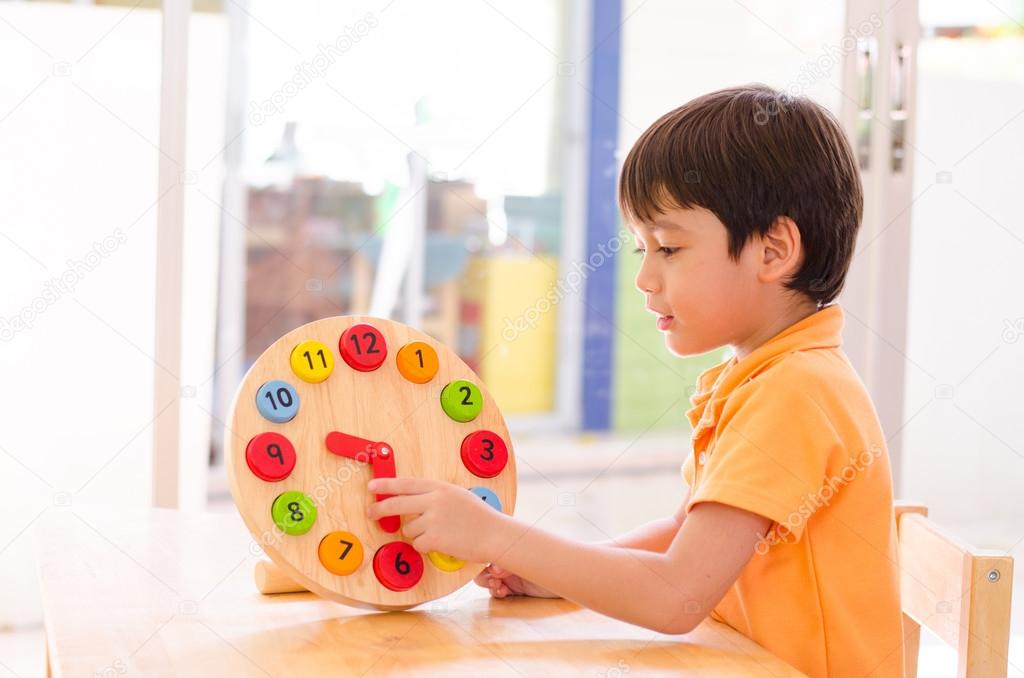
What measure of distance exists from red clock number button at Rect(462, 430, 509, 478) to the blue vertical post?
318 cm

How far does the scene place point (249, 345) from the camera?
4004 mm

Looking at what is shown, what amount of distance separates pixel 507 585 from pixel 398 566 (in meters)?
0.13

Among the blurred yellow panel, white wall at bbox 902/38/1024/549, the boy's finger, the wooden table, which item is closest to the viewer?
the wooden table

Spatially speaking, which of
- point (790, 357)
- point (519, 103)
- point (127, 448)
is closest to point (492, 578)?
point (790, 357)

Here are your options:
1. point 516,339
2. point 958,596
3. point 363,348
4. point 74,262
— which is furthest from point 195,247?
point 516,339

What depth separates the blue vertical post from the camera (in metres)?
4.17

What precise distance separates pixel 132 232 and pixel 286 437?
1.36 m

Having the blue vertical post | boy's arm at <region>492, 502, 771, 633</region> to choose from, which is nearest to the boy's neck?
boy's arm at <region>492, 502, 771, 633</region>

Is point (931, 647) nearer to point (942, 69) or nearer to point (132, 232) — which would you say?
point (942, 69)

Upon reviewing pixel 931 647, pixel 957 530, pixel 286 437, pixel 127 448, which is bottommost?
pixel 931 647

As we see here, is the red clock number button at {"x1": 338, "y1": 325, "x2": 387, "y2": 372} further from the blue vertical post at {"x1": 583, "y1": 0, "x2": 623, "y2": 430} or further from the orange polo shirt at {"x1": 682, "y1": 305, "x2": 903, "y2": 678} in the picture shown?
the blue vertical post at {"x1": 583, "y1": 0, "x2": 623, "y2": 430}

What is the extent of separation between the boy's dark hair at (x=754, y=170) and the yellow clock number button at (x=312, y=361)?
32 cm

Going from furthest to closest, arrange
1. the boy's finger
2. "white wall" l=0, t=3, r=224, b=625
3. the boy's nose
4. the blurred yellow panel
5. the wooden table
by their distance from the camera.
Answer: the blurred yellow panel < "white wall" l=0, t=3, r=224, b=625 < the boy's nose < the boy's finger < the wooden table

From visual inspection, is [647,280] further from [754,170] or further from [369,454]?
[369,454]
